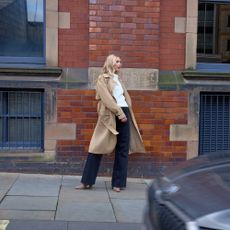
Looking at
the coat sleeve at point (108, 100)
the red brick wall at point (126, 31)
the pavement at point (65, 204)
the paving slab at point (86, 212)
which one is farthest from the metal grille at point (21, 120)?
the paving slab at point (86, 212)

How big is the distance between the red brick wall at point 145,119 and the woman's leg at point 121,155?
0.77 meters

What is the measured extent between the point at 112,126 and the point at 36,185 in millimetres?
1373

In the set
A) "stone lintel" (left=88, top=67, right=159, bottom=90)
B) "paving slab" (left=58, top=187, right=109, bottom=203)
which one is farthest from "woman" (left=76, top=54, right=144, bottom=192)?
"stone lintel" (left=88, top=67, right=159, bottom=90)

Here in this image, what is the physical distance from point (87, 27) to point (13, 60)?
3.96ft

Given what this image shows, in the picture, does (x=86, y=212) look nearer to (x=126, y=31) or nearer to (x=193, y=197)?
(x=126, y=31)

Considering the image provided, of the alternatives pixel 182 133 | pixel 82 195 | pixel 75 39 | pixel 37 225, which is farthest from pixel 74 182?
pixel 37 225

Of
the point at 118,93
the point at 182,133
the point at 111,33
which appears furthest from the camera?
the point at 182,133

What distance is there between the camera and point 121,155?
7473mm

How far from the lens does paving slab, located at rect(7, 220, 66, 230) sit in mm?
5664

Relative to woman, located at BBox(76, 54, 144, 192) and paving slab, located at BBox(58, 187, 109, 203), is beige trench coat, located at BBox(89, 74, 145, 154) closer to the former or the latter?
woman, located at BBox(76, 54, 144, 192)

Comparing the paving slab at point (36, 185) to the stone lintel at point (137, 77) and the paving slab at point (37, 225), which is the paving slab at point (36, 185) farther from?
the stone lintel at point (137, 77)

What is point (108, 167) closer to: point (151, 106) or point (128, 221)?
point (151, 106)

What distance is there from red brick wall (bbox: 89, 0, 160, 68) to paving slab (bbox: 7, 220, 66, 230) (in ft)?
9.65

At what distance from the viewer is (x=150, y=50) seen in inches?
321
